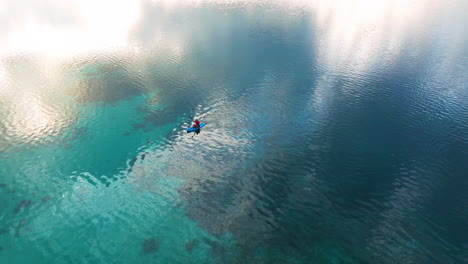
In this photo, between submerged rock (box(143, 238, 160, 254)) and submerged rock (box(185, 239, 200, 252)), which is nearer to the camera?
submerged rock (box(143, 238, 160, 254))

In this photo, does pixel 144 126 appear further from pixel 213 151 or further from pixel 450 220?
pixel 450 220

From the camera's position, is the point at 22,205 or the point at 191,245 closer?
the point at 191,245

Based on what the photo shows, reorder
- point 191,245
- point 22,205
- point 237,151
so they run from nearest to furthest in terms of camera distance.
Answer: point 191,245 < point 22,205 < point 237,151

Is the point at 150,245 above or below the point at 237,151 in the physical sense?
below

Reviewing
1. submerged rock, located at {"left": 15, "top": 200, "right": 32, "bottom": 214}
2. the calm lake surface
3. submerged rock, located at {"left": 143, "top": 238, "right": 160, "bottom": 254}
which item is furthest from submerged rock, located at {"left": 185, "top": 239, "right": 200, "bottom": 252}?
submerged rock, located at {"left": 15, "top": 200, "right": 32, "bottom": 214}

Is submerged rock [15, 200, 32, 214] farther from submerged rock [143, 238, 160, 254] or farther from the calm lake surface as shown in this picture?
submerged rock [143, 238, 160, 254]

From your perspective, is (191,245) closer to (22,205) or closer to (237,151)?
(237,151)

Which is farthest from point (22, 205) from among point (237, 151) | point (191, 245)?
point (237, 151)
